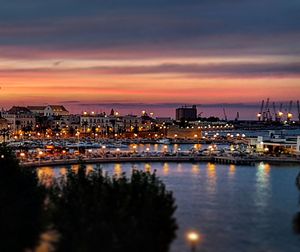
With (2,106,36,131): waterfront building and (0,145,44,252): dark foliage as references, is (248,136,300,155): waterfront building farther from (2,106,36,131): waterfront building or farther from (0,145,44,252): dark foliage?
(2,106,36,131): waterfront building

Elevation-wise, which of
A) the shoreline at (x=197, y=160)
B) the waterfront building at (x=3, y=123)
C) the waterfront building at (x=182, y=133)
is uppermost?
the waterfront building at (x=3, y=123)

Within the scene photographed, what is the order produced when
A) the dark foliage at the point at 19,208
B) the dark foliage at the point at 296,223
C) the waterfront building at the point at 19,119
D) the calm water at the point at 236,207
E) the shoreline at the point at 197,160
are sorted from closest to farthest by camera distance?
the dark foliage at the point at 19,208 < the calm water at the point at 236,207 < the dark foliage at the point at 296,223 < the shoreline at the point at 197,160 < the waterfront building at the point at 19,119

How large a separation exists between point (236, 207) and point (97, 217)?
876cm

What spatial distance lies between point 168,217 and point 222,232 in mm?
4323

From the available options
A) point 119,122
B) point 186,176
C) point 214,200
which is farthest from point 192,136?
point 214,200

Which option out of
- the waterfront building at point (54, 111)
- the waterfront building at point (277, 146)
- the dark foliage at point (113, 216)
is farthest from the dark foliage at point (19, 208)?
the waterfront building at point (54, 111)

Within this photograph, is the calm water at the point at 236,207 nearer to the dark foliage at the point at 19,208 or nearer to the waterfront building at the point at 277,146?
the dark foliage at the point at 19,208

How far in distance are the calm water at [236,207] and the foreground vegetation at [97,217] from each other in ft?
7.99

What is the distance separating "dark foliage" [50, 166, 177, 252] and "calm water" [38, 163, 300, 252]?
8.26 feet

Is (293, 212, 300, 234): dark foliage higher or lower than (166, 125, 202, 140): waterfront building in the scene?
lower

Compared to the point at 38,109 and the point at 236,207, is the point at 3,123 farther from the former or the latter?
the point at 236,207

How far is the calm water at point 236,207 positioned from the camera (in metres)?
11.9

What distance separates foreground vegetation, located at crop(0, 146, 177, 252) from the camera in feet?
24.7

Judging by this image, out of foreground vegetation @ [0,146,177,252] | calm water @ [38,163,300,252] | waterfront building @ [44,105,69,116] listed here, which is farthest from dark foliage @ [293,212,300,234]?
waterfront building @ [44,105,69,116]
